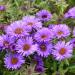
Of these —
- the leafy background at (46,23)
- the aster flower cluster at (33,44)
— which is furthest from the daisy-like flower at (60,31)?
the leafy background at (46,23)

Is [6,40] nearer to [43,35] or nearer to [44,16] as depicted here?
[43,35]

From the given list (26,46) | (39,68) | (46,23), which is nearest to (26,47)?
(26,46)

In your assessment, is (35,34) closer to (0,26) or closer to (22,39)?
(22,39)

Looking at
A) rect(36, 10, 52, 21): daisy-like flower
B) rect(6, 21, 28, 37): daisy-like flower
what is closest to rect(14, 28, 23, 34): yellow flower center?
rect(6, 21, 28, 37): daisy-like flower

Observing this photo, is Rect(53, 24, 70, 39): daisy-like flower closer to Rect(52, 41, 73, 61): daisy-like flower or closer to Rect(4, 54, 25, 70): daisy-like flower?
Rect(52, 41, 73, 61): daisy-like flower

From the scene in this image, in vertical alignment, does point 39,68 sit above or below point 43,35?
below

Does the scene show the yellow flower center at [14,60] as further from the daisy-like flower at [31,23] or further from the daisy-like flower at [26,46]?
the daisy-like flower at [31,23]
